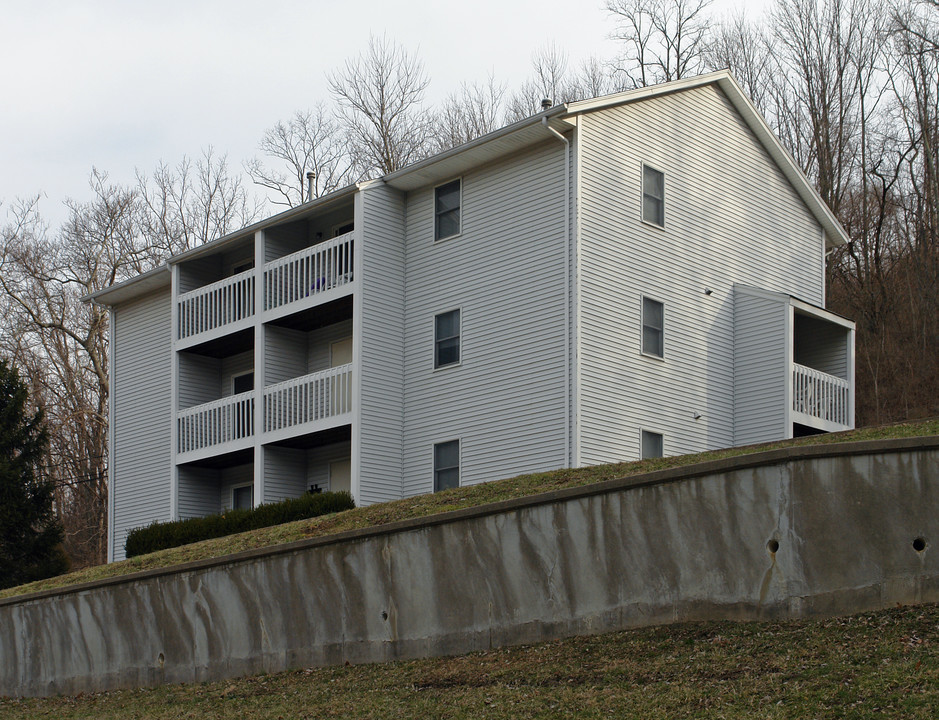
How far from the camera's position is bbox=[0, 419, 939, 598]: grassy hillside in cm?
1568

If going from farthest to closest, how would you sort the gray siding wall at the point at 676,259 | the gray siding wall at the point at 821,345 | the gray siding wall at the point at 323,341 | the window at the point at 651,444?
the gray siding wall at the point at 323,341
the gray siding wall at the point at 821,345
the window at the point at 651,444
the gray siding wall at the point at 676,259

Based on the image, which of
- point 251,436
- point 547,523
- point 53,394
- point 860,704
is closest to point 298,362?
point 251,436

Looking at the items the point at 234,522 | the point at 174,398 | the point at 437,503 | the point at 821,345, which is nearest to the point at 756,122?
the point at 821,345

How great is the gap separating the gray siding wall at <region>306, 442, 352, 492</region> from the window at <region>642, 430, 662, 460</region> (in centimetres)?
737

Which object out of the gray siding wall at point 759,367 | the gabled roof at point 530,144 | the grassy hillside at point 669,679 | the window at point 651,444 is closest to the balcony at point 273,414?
the gabled roof at point 530,144

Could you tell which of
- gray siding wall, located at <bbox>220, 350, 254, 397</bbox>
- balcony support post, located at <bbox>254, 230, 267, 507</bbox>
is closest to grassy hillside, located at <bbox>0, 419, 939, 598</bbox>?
balcony support post, located at <bbox>254, 230, 267, 507</bbox>

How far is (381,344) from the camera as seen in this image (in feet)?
84.2

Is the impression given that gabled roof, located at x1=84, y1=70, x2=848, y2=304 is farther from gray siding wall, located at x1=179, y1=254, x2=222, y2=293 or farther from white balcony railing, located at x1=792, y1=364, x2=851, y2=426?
white balcony railing, located at x1=792, y1=364, x2=851, y2=426

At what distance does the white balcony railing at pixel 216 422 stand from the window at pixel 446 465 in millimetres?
5257

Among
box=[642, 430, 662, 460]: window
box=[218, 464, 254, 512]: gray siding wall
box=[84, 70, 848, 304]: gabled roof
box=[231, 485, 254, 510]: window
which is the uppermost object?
box=[84, 70, 848, 304]: gabled roof

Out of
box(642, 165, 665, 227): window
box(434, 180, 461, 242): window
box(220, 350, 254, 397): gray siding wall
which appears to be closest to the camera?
box(642, 165, 665, 227): window

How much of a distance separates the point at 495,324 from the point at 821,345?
854cm

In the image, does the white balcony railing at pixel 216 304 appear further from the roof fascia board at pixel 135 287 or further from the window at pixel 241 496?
the window at pixel 241 496

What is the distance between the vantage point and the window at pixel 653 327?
80.3ft
